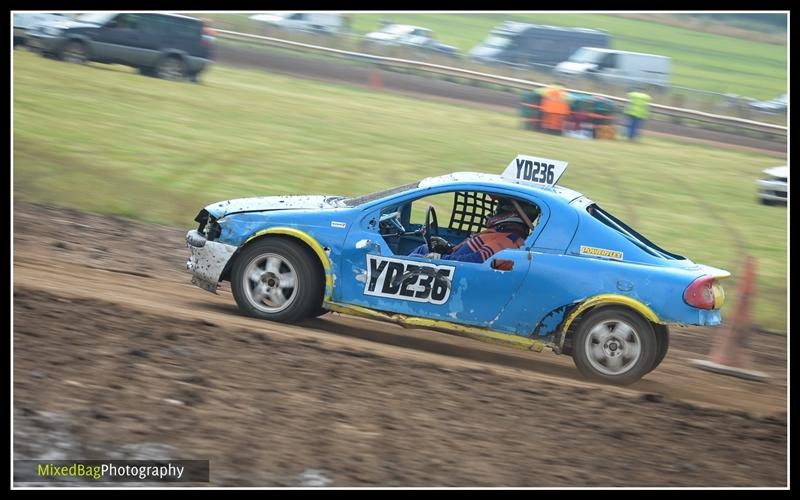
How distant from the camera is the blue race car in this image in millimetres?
8102

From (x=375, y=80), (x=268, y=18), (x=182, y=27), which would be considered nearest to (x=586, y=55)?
(x=375, y=80)

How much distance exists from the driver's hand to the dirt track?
0.90 meters

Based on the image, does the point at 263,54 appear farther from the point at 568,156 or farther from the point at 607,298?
the point at 607,298

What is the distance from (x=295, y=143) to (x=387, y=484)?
12.9 m

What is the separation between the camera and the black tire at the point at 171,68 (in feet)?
74.5

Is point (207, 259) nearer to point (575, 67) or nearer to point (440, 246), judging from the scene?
point (440, 246)

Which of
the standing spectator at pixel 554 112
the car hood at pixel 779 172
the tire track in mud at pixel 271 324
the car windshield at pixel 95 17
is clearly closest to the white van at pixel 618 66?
the standing spectator at pixel 554 112

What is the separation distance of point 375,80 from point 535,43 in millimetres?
5483

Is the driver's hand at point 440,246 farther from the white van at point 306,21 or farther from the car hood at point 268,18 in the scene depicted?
the car hood at point 268,18

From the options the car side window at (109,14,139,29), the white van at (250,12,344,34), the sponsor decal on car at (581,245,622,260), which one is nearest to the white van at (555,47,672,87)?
the white van at (250,12,344,34)

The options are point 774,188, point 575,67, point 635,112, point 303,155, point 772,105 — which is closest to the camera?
point 303,155

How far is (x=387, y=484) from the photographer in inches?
245

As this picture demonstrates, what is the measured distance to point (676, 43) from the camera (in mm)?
30625
